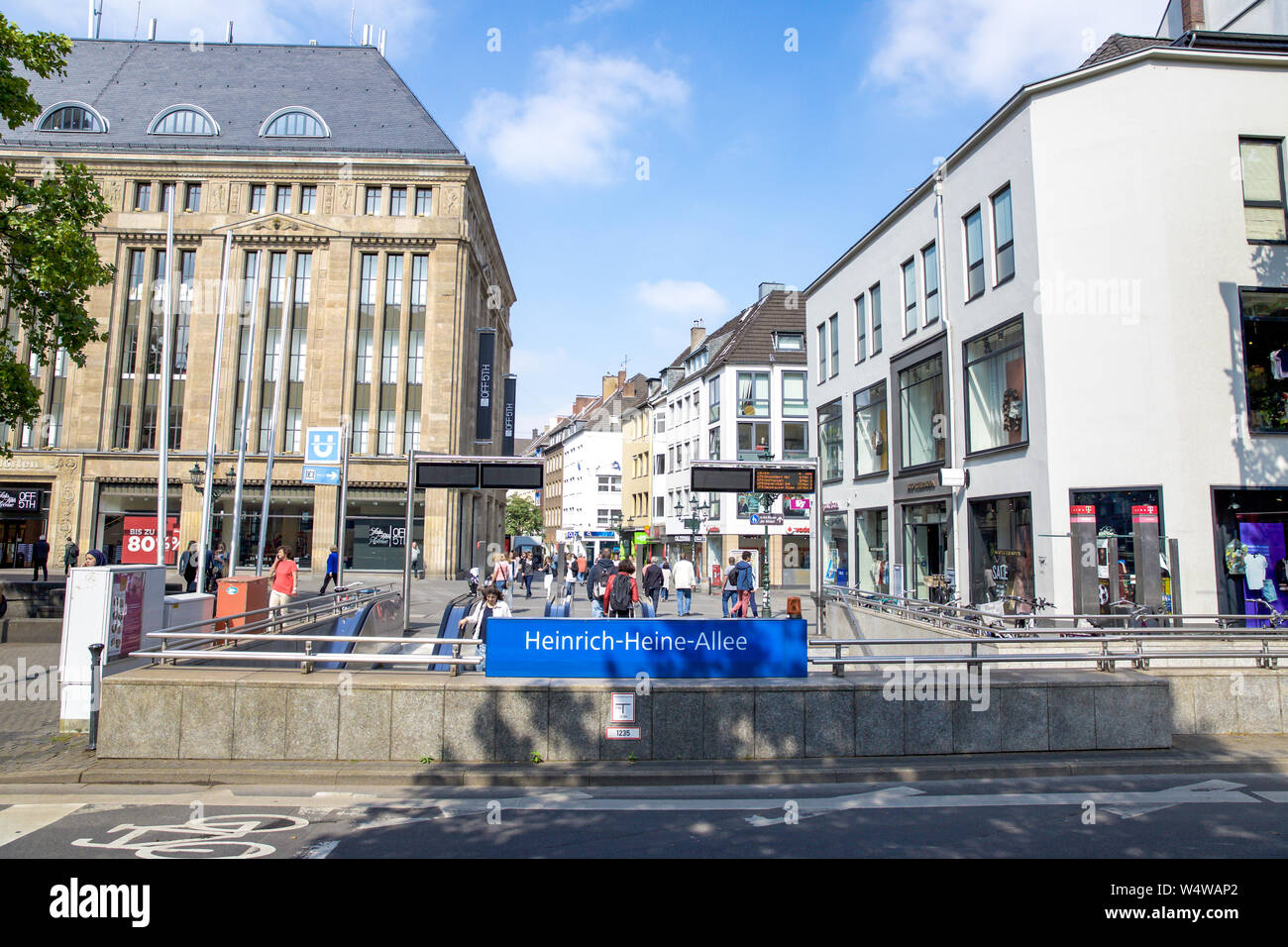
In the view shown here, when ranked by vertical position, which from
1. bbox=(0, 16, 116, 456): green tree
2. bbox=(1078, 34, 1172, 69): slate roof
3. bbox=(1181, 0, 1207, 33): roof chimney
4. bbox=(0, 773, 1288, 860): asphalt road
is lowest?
bbox=(0, 773, 1288, 860): asphalt road

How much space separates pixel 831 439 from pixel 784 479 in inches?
637

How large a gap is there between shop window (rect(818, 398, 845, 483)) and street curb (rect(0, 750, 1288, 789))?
22147mm

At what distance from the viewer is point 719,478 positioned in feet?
50.3

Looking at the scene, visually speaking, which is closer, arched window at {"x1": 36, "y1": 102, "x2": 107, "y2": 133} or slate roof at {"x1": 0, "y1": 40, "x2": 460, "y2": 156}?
slate roof at {"x1": 0, "y1": 40, "x2": 460, "y2": 156}

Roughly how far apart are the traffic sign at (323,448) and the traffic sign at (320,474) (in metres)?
0.13

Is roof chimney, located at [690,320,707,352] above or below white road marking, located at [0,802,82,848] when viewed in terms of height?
above

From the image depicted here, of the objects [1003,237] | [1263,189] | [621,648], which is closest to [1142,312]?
[1003,237]

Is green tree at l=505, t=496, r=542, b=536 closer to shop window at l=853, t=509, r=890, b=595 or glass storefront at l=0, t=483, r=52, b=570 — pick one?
glass storefront at l=0, t=483, r=52, b=570

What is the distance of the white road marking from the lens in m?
5.95

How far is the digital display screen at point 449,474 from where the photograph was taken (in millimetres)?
15016

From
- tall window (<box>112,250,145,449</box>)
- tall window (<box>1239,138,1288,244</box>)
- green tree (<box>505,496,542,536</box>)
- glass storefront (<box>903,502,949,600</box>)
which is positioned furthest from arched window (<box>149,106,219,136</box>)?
green tree (<box>505,496,542,536</box>)

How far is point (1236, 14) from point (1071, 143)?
1075cm

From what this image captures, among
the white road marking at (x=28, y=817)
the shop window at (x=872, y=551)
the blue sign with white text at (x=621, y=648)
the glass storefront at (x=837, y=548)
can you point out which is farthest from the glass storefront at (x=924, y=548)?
the white road marking at (x=28, y=817)
